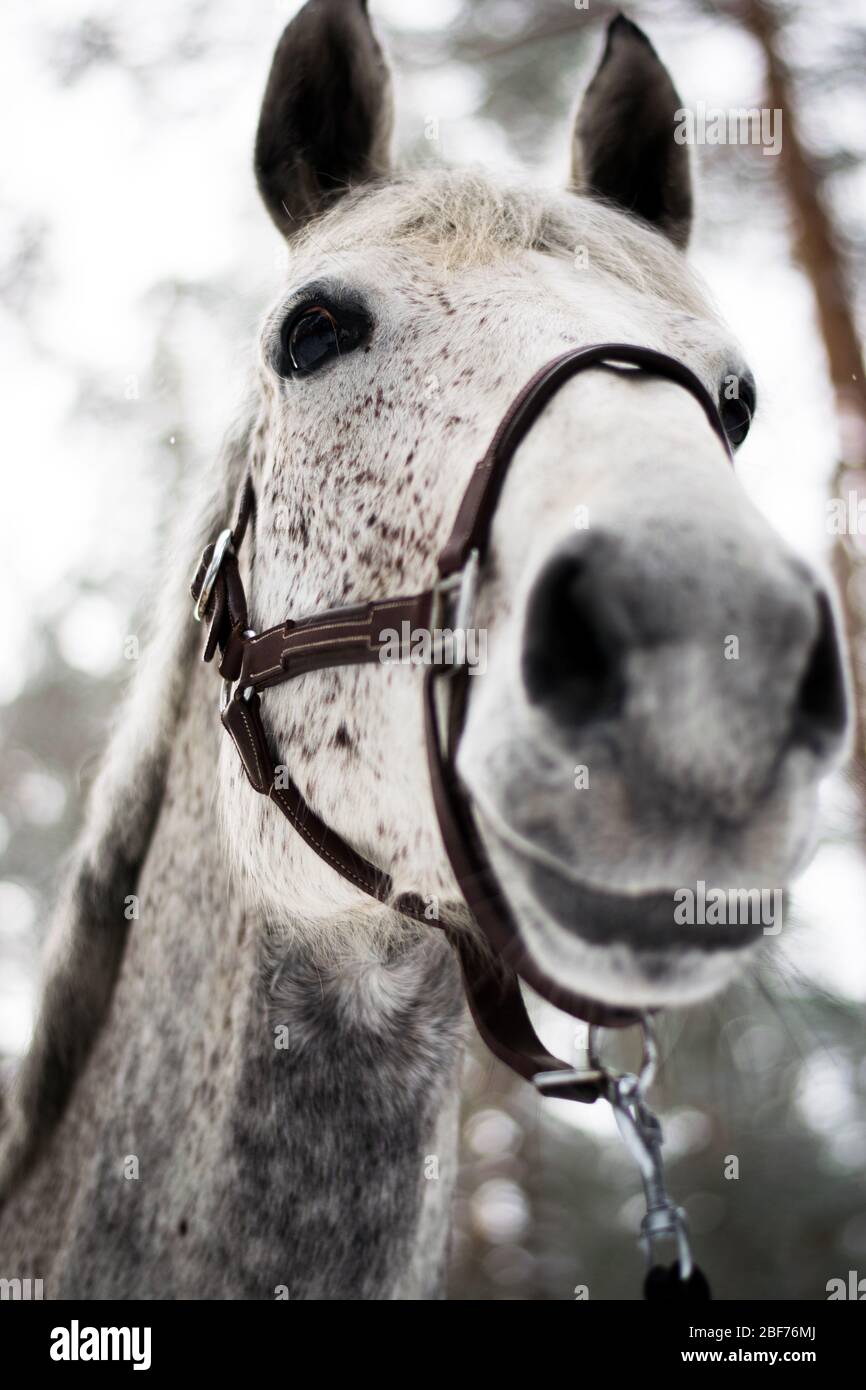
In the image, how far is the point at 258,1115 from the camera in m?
2.13

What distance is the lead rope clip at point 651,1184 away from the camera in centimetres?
153

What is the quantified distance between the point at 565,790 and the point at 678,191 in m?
2.29

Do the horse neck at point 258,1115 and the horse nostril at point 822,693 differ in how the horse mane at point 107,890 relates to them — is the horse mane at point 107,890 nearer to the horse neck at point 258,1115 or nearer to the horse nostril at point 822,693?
the horse neck at point 258,1115

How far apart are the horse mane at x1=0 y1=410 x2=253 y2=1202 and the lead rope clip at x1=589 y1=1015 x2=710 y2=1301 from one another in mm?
1586

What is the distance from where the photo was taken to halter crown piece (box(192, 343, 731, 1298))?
4.89 feet

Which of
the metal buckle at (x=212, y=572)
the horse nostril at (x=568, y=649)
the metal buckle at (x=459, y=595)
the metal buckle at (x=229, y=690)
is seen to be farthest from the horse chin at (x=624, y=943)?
the metal buckle at (x=212, y=572)

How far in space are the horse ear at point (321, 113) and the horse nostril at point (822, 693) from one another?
1.97 meters

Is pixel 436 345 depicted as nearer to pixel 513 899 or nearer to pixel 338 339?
pixel 338 339

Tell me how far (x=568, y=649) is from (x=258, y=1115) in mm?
1504

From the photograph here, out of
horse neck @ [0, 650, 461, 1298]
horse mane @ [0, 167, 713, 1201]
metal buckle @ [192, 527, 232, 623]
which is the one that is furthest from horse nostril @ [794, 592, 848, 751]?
metal buckle @ [192, 527, 232, 623]

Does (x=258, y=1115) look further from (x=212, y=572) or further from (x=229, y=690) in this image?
(x=212, y=572)

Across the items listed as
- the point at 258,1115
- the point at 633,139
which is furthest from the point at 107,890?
the point at 633,139

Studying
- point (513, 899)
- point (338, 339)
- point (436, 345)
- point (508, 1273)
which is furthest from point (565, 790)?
point (508, 1273)

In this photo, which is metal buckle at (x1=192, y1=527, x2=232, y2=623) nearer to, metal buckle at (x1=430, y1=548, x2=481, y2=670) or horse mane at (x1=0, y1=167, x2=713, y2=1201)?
horse mane at (x1=0, y1=167, x2=713, y2=1201)
